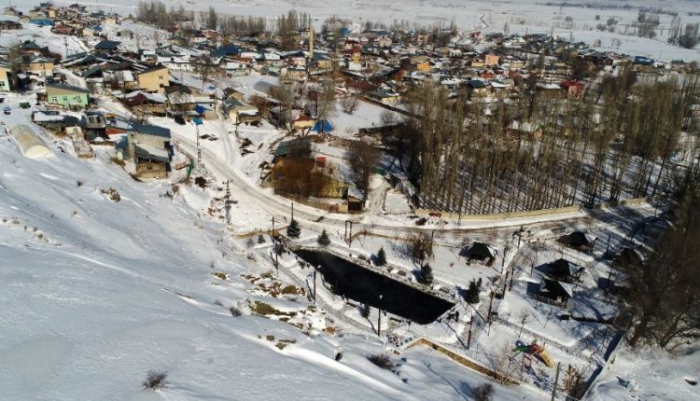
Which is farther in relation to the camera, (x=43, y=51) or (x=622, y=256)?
(x=43, y=51)

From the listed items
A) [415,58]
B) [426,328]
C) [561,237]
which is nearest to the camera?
[426,328]

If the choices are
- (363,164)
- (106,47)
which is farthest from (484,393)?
(106,47)

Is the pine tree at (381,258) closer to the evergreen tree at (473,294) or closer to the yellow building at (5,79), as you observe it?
the evergreen tree at (473,294)

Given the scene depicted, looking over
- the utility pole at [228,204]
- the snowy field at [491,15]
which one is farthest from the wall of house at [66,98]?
the snowy field at [491,15]

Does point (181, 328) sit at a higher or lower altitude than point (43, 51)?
lower

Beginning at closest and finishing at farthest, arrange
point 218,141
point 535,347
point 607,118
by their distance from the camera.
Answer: point 535,347 → point 607,118 → point 218,141

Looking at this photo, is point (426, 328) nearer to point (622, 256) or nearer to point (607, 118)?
point (622, 256)

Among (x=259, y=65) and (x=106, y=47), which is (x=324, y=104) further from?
(x=106, y=47)

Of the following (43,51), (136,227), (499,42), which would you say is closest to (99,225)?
(136,227)
